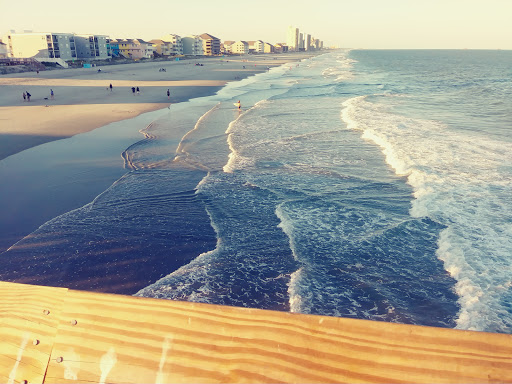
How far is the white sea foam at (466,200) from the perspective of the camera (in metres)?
6.36

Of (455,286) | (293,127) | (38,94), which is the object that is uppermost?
(38,94)

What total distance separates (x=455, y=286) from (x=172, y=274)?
5674 mm

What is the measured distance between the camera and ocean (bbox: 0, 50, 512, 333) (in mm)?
6469

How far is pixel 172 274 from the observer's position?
23.4ft

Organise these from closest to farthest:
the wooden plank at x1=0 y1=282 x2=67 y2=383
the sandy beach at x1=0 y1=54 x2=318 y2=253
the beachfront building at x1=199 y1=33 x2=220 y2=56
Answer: the wooden plank at x1=0 y1=282 x2=67 y2=383 < the sandy beach at x1=0 y1=54 x2=318 y2=253 < the beachfront building at x1=199 y1=33 x2=220 y2=56

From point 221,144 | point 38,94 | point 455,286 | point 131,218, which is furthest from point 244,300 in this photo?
point 38,94

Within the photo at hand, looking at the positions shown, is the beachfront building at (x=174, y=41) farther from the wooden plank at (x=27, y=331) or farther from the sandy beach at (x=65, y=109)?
the wooden plank at (x=27, y=331)

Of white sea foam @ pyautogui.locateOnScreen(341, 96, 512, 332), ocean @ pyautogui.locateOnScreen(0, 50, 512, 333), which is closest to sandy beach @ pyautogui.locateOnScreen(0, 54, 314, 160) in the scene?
ocean @ pyautogui.locateOnScreen(0, 50, 512, 333)

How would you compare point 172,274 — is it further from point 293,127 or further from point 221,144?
point 293,127

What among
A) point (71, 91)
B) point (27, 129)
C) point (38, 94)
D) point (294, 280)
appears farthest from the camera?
point (71, 91)

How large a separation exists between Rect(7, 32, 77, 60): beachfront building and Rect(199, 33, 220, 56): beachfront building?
96.2 meters

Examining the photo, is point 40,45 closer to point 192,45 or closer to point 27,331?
point 192,45

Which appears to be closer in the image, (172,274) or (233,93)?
(172,274)

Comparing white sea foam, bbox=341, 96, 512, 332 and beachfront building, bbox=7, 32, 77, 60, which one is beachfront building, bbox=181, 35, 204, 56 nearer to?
beachfront building, bbox=7, 32, 77, 60
